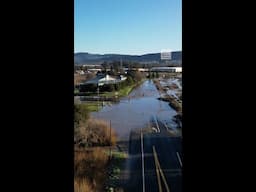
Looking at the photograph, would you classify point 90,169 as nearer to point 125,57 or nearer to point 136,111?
point 136,111

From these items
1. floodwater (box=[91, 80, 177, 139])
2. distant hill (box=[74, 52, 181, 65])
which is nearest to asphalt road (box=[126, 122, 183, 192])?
floodwater (box=[91, 80, 177, 139])

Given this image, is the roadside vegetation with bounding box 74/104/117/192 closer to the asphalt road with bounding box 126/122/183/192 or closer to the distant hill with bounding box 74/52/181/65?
the asphalt road with bounding box 126/122/183/192

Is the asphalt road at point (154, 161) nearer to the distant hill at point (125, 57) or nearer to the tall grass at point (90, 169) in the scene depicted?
the tall grass at point (90, 169)

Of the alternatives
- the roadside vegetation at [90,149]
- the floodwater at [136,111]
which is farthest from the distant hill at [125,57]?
the roadside vegetation at [90,149]

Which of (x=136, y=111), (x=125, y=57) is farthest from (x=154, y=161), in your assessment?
(x=125, y=57)
